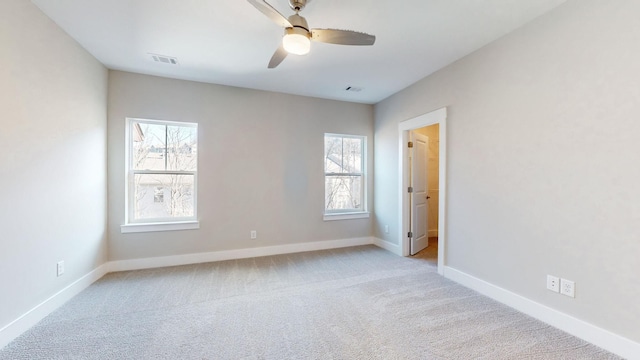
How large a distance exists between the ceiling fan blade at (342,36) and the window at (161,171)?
249cm

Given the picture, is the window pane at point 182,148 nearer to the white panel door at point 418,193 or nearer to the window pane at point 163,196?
the window pane at point 163,196

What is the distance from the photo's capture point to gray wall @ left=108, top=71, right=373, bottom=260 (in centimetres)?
325

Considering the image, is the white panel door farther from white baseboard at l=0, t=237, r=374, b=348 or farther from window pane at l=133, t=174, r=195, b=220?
window pane at l=133, t=174, r=195, b=220

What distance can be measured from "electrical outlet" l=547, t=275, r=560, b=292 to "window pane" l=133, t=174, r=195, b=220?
4055mm

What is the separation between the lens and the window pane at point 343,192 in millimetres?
4430

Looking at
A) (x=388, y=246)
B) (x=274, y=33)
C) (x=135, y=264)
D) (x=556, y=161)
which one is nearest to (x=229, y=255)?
(x=135, y=264)

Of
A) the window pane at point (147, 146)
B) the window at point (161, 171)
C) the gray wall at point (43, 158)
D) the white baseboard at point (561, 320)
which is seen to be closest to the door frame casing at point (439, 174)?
the white baseboard at point (561, 320)

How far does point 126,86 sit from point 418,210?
455 cm

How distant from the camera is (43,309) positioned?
2139 millimetres

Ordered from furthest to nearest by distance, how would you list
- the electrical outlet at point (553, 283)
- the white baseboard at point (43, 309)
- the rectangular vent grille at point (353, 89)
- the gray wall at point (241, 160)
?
1. the rectangular vent grille at point (353, 89)
2. the gray wall at point (241, 160)
3. the electrical outlet at point (553, 283)
4. the white baseboard at point (43, 309)

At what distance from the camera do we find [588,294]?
1.87 m

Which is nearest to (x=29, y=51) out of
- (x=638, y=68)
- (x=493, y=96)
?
(x=493, y=96)

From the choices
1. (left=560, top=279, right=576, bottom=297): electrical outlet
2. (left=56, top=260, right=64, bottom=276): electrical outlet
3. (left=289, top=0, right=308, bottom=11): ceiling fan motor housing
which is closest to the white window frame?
(left=289, top=0, right=308, bottom=11): ceiling fan motor housing

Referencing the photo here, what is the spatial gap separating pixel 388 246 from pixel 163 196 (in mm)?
3521
